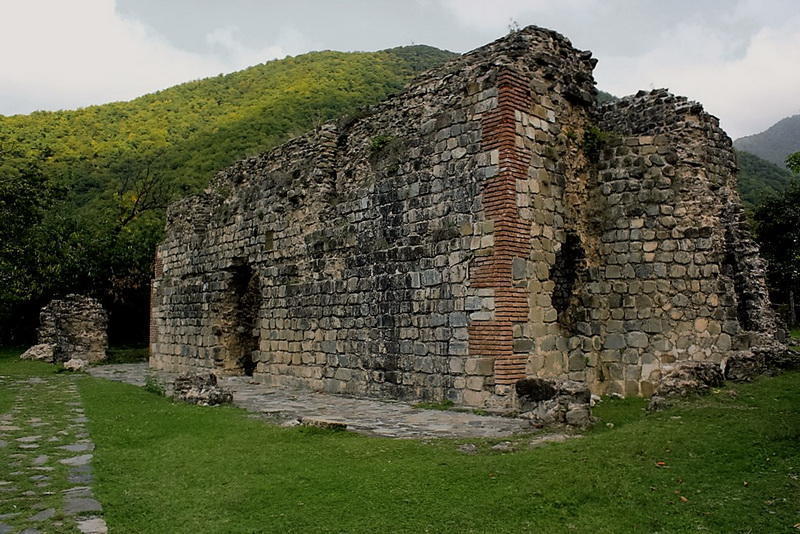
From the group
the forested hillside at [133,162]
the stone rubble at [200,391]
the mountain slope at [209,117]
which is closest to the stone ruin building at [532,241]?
the stone rubble at [200,391]

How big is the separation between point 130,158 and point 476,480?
153 ft

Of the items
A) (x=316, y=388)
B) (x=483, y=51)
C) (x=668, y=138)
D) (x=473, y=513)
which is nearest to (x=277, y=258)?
(x=316, y=388)

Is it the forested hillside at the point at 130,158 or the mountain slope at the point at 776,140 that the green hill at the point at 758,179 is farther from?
the mountain slope at the point at 776,140

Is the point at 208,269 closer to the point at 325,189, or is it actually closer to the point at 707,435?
the point at 325,189

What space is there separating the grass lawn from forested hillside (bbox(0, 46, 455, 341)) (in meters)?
11.5

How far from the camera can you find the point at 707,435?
23.0ft

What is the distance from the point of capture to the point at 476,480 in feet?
19.5

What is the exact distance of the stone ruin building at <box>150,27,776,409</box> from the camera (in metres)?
10.8

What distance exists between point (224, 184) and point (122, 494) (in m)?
13.6

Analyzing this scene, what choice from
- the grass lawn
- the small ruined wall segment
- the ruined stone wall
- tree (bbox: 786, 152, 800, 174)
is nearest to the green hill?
tree (bbox: 786, 152, 800, 174)

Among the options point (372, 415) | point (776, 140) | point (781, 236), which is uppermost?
point (776, 140)

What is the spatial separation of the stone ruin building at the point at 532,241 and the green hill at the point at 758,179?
86.5 ft

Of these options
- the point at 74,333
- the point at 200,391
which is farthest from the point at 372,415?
the point at 74,333

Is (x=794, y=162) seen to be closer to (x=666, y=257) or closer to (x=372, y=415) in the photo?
(x=666, y=257)
